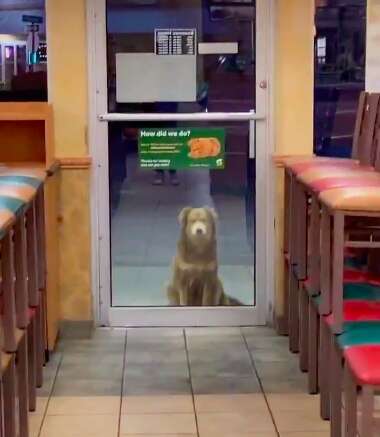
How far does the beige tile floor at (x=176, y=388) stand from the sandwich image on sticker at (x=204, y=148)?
0.98 metres

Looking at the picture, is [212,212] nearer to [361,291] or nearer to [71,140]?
[71,140]

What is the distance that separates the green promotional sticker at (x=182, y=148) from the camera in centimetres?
509

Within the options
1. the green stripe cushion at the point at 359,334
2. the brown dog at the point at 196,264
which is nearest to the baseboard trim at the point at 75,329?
the brown dog at the point at 196,264

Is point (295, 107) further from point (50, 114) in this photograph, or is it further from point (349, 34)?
point (50, 114)

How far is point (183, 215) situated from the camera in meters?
5.23

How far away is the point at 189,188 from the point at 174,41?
2.67ft

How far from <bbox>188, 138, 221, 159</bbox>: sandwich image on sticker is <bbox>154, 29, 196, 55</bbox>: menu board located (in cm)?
49

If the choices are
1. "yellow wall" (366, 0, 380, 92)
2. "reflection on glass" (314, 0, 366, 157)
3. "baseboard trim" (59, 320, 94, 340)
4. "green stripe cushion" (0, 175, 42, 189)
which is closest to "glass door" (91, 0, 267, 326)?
"baseboard trim" (59, 320, 94, 340)

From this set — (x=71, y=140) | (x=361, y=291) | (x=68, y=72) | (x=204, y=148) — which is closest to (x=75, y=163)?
(x=71, y=140)

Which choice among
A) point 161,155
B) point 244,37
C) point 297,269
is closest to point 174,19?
point 244,37

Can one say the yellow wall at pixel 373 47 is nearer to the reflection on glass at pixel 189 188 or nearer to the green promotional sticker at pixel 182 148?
the reflection on glass at pixel 189 188

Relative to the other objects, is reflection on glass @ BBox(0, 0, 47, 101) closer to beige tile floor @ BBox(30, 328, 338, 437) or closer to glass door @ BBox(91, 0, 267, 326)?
glass door @ BBox(91, 0, 267, 326)

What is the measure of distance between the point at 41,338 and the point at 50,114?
1213 millimetres

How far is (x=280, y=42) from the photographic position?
5020 mm
